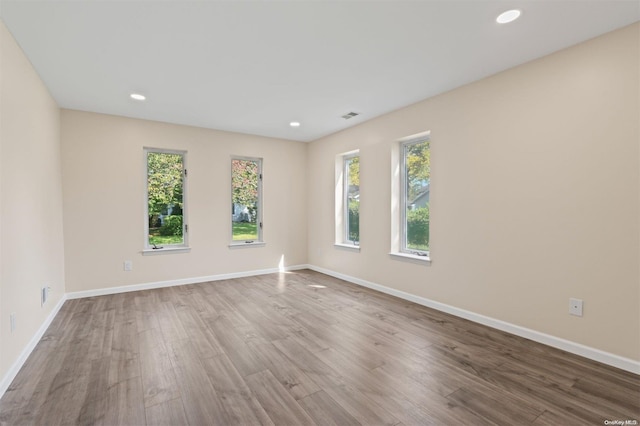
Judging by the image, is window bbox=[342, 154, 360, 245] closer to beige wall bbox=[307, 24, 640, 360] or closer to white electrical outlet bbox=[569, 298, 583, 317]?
beige wall bbox=[307, 24, 640, 360]

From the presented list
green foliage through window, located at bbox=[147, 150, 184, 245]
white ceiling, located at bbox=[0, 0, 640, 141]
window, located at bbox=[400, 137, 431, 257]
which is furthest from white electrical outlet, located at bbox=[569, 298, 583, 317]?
green foliage through window, located at bbox=[147, 150, 184, 245]

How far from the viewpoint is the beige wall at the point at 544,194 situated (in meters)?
2.26

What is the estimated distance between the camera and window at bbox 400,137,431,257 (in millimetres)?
3861

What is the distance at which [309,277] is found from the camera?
5266mm

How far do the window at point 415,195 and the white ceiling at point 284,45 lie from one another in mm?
638

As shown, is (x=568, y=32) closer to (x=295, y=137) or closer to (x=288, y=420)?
(x=288, y=420)

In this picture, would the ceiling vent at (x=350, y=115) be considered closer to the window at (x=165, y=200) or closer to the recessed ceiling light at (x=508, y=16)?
the recessed ceiling light at (x=508, y=16)

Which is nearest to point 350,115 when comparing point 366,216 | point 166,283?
point 366,216

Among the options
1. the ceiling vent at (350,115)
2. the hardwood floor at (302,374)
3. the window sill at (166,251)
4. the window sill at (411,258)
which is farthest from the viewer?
the window sill at (166,251)

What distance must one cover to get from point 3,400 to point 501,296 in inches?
154

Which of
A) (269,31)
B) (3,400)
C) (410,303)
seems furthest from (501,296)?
(3,400)

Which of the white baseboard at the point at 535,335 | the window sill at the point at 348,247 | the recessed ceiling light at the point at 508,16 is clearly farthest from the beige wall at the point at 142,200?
the recessed ceiling light at the point at 508,16

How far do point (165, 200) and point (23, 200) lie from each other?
88.5 inches

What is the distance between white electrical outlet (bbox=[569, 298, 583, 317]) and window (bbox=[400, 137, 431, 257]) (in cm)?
152
